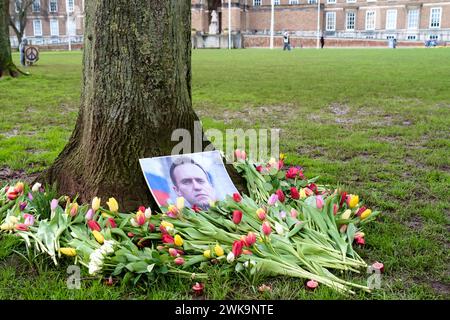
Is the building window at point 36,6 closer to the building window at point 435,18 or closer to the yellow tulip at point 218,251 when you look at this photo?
the building window at point 435,18

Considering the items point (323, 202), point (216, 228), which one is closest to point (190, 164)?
point (216, 228)

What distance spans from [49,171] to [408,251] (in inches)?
110

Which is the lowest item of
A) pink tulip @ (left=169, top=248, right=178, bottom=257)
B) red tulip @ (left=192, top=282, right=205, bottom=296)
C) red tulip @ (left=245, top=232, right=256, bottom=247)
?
red tulip @ (left=192, top=282, right=205, bottom=296)

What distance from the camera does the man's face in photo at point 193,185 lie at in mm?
3758

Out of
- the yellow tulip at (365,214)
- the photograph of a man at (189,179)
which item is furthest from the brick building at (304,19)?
the yellow tulip at (365,214)

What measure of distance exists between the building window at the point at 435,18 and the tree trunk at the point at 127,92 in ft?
212

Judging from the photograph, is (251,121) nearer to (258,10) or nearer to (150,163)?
(150,163)

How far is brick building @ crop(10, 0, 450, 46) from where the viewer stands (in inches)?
2395

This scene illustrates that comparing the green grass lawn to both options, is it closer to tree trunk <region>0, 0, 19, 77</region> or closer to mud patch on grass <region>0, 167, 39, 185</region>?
mud patch on grass <region>0, 167, 39, 185</region>

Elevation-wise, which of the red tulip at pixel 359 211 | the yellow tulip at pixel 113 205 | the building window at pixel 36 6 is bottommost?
the red tulip at pixel 359 211

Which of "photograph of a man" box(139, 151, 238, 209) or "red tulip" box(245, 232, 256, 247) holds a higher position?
"photograph of a man" box(139, 151, 238, 209)

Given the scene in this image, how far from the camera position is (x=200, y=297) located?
2713 millimetres

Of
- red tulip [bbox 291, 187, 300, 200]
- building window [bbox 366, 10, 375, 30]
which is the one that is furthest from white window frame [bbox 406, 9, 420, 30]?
red tulip [bbox 291, 187, 300, 200]

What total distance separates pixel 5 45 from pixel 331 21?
2319 inches
